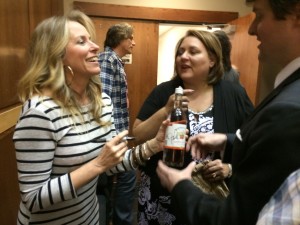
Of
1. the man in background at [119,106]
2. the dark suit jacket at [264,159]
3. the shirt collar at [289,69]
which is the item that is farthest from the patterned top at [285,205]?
the man in background at [119,106]

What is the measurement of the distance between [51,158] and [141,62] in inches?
101

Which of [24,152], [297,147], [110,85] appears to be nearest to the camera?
[297,147]

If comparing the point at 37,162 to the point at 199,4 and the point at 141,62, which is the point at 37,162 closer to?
the point at 141,62

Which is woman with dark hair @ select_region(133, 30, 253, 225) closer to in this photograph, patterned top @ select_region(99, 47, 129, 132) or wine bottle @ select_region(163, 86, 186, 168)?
wine bottle @ select_region(163, 86, 186, 168)

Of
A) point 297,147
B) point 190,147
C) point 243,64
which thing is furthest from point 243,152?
point 243,64

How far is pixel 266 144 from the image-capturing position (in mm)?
563

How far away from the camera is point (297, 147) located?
53cm

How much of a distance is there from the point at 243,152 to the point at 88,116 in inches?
27.6

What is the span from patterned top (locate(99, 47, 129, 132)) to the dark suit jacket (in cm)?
176

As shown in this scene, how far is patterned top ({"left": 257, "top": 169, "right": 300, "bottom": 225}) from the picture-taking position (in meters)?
0.53

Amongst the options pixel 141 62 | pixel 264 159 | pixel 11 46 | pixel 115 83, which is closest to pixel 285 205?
pixel 264 159

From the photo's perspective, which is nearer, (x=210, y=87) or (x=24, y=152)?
(x=24, y=152)

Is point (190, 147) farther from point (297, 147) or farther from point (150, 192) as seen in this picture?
point (297, 147)

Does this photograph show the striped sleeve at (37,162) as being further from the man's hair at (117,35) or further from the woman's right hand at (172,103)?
the man's hair at (117,35)
